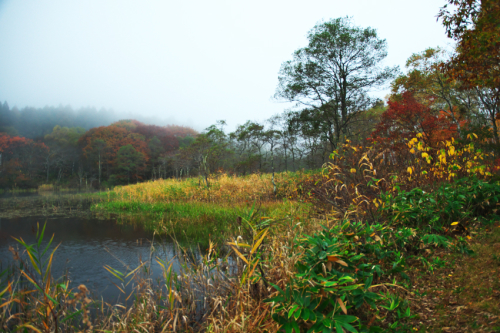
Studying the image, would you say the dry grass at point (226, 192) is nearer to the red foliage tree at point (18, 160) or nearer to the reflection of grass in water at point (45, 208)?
the reflection of grass in water at point (45, 208)

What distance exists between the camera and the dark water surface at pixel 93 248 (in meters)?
3.62

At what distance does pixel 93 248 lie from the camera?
17.5 feet

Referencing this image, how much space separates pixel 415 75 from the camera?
14.2 metres

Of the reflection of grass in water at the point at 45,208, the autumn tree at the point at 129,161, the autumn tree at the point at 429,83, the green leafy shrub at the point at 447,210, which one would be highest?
the autumn tree at the point at 429,83

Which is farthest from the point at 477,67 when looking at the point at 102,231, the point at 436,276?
the point at 102,231

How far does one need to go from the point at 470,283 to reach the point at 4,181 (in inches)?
1587

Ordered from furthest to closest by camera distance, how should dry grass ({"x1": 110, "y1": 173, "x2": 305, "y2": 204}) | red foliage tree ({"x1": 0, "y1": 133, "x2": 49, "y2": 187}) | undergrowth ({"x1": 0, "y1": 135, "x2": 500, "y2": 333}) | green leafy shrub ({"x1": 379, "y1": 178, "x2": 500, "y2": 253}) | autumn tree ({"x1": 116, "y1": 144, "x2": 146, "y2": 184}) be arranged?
autumn tree ({"x1": 116, "y1": 144, "x2": 146, "y2": 184}) < red foliage tree ({"x1": 0, "y1": 133, "x2": 49, "y2": 187}) < dry grass ({"x1": 110, "y1": 173, "x2": 305, "y2": 204}) < green leafy shrub ({"x1": 379, "y1": 178, "x2": 500, "y2": 253}) < undergrowth ({"x1": 0, "y1": 135, "x2": 500, "y2": 333})

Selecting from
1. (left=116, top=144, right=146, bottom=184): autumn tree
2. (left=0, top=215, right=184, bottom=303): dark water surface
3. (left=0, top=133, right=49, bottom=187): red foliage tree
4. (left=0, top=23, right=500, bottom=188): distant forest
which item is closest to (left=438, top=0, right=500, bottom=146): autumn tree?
(left=0, top=23, right=500, bottom=188): distant forest

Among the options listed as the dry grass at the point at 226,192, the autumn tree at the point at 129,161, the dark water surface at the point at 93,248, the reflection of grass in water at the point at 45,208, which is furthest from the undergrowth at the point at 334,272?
the autumn tree at the point at 129,161

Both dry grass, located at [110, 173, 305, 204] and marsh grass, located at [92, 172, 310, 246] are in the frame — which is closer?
marsh grass, located at [92, 172, 310, 246]

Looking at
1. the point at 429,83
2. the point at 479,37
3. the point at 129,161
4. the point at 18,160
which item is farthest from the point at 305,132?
the point at 18,160

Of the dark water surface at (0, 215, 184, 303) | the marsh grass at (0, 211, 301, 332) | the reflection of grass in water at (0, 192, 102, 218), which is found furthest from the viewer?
the reflection of grass in water at (0, 192, 102, 218)

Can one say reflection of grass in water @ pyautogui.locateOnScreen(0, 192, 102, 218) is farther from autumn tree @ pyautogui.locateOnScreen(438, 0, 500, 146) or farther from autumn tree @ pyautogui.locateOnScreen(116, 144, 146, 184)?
autumn tree @ pyautogui.locateOnScreen(116, 144, 146, 184)

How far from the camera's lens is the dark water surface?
11.9 feet
